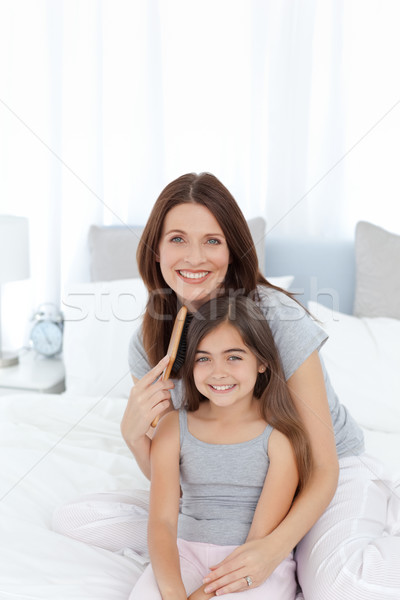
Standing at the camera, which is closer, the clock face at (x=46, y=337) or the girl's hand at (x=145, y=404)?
the girl's hand at (x=145, y=404)

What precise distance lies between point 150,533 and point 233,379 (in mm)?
336

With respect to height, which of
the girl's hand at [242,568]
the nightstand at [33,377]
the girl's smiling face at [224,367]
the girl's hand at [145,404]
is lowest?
the nightstand at [33,377]

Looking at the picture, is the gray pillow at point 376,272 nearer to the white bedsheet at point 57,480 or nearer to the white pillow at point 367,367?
the white pillow at point 367,367

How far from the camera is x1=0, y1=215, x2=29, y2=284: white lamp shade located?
7.59 ft

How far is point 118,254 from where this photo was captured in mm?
2365

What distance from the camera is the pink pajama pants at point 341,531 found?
1000mm

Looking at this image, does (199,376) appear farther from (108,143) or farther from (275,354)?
(108,143)

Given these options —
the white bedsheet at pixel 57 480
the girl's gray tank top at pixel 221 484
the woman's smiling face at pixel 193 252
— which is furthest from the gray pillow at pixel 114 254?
the girl's gray tank top at pixel 221 484

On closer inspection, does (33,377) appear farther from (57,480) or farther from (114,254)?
(57,480)

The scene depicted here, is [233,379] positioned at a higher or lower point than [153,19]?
lower

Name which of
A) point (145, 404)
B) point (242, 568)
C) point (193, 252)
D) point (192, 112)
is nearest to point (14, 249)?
point (192, 112)

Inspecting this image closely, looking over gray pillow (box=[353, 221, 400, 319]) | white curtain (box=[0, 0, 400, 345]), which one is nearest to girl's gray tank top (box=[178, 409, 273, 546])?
gray pillow (box=[353, 221, 400, 319])

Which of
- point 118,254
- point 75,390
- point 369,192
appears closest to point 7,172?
point 118,254

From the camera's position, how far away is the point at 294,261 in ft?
7.69
